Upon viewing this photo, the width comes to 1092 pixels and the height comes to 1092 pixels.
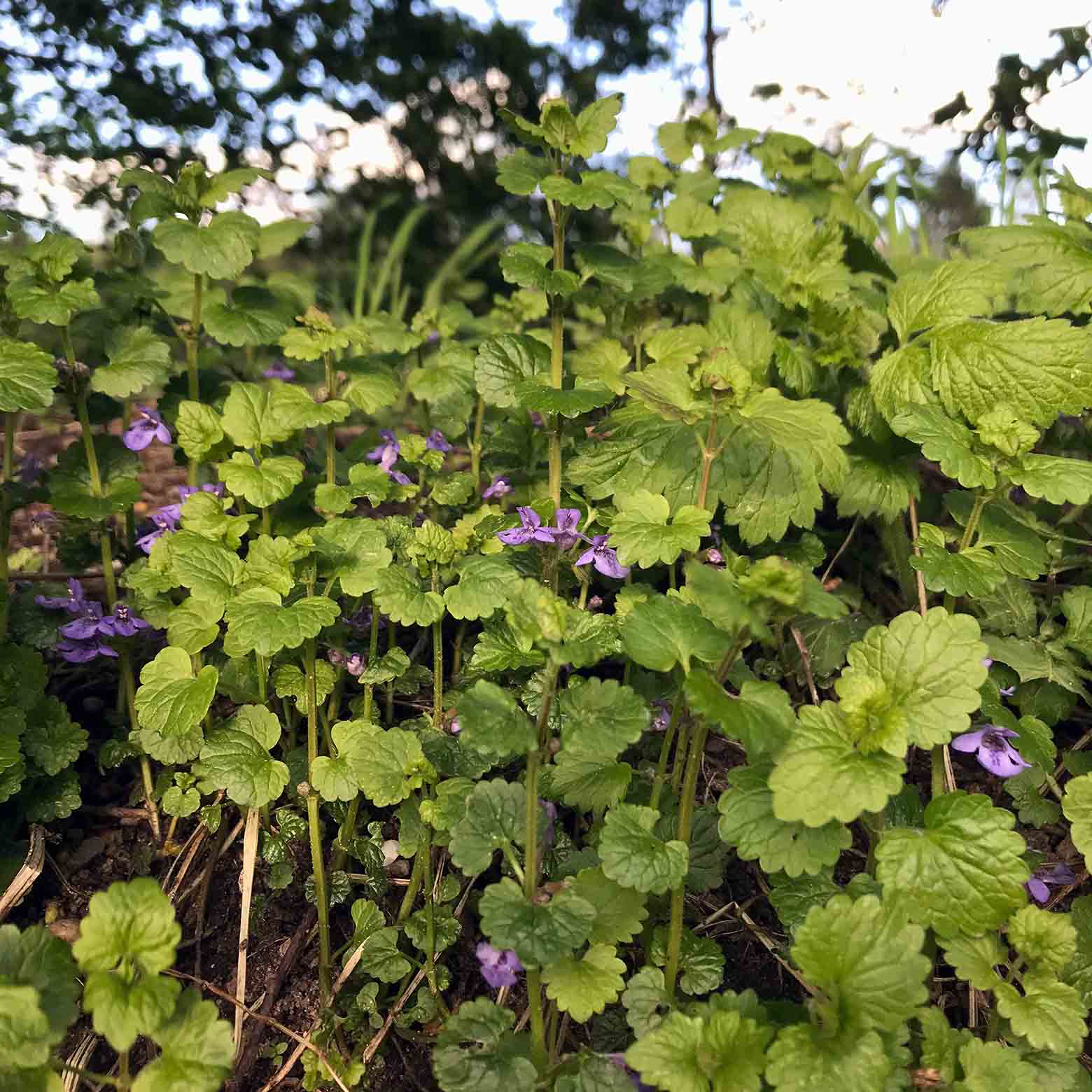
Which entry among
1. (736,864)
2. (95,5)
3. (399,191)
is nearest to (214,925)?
(736,864)

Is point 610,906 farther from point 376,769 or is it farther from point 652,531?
point 652,531

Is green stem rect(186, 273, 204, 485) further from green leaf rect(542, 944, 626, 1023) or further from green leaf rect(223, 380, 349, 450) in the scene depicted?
green leaf rect(542, 944, 626, 1023)

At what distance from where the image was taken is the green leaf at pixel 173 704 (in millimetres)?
1633

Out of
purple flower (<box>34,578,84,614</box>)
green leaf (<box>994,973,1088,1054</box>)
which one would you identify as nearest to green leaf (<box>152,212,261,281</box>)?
purple flower (<box>34,578,84,614</box>)

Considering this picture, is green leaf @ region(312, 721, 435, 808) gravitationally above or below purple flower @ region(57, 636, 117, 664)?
above

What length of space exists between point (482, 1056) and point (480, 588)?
Answer: 0.81m

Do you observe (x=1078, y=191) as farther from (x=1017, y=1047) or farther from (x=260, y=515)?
(x=260, y=515)

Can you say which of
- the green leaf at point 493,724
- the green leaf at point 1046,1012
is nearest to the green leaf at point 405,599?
the green leaf at point 493,724

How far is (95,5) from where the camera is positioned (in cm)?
321

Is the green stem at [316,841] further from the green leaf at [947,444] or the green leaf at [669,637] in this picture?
the green leaf at [947,444]

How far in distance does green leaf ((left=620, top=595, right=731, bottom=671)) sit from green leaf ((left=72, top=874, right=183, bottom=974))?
79cm

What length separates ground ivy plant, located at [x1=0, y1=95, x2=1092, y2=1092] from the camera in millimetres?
1339

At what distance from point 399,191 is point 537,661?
17.9 feet

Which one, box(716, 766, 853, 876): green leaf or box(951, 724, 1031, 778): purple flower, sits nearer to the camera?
box(716, 766, 853, 876): green leaf
